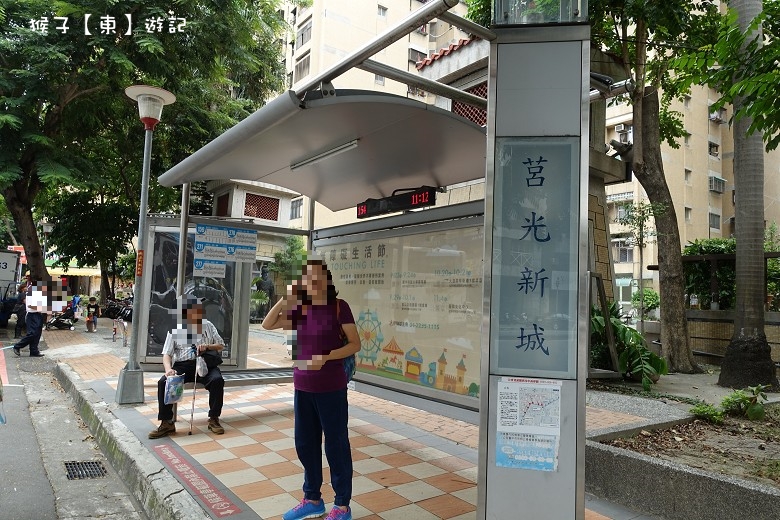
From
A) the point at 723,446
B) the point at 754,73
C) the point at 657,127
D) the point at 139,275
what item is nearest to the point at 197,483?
the point at 139,275

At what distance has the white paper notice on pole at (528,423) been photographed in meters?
2.72

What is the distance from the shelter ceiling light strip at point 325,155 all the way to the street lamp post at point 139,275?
282 cm

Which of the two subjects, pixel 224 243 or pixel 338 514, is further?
pixel 224 243

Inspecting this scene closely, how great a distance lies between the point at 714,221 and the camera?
107 feet

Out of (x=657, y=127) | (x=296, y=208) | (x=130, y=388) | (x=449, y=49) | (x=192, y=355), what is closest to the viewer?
(x=192, y=355)

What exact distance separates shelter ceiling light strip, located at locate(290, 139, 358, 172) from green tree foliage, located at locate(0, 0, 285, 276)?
8.91 meters

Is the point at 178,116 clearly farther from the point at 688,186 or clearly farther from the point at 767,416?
the point at 688,186

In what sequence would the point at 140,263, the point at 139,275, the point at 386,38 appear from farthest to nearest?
1. the point at 140,263
2. the point at 139,275
3. the point at 386,38

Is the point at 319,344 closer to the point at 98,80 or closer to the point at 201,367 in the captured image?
the point at 201,367

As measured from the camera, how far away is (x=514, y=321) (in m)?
2.78

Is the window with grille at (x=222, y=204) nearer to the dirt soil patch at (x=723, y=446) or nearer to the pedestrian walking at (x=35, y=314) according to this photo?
the pedestrian walking at (x=35, y=314)

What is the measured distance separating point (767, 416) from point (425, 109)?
16.1 ft

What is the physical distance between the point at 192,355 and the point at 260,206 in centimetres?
514

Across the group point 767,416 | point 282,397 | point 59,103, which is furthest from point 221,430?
point 59,103
